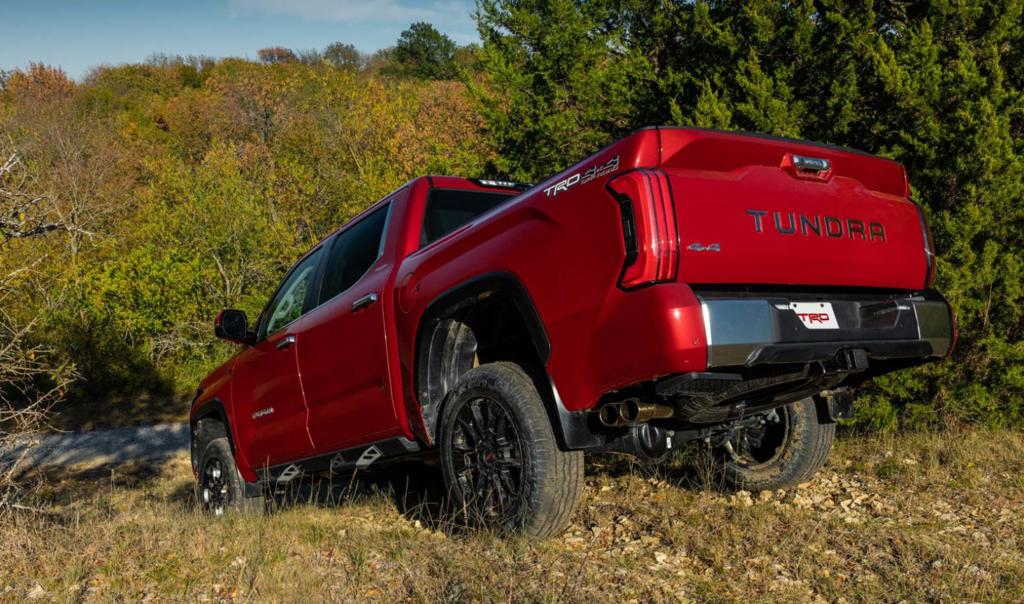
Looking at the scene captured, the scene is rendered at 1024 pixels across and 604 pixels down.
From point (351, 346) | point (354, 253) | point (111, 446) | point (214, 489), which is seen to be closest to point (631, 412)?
point (351, 346)

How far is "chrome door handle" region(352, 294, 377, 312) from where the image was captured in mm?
4227

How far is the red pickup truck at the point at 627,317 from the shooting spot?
2752mm

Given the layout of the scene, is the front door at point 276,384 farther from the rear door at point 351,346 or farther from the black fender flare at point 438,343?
the black fender flare at point 438,343

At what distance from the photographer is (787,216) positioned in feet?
9.88

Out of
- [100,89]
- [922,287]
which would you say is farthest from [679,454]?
[100,89]

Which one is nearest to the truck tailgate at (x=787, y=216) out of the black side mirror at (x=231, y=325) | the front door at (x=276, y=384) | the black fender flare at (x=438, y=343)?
the black fender flare at (x=438, y=343)

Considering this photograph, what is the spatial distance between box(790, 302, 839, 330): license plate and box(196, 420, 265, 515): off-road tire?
3.96m

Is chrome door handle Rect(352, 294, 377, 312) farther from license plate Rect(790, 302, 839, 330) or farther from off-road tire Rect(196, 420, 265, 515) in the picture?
license plate Rect(790, 302, 839, 330)

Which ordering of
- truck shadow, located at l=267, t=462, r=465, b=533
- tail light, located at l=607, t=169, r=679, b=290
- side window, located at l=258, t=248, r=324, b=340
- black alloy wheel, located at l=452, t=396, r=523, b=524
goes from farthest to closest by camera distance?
side window, located at l=258, t=248, r=324, b=340 → truck shadow, located at l=267, t=462, r=465, b=533 → black alloy wheel, located at l=452, t=396, r=523, b=524 → tail light, located at l=607, t=169, r=679, b=290

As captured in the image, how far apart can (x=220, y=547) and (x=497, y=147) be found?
43.1ft

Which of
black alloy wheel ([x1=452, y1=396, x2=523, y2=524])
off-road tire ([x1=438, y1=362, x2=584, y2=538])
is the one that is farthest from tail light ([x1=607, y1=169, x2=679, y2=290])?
black alloy wheel ([x1=452, y1=396, x2=523, y2=524])

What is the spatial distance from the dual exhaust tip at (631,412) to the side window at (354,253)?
200 cm

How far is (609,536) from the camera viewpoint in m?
3.88

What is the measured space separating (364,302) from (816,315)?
95.1 inches
